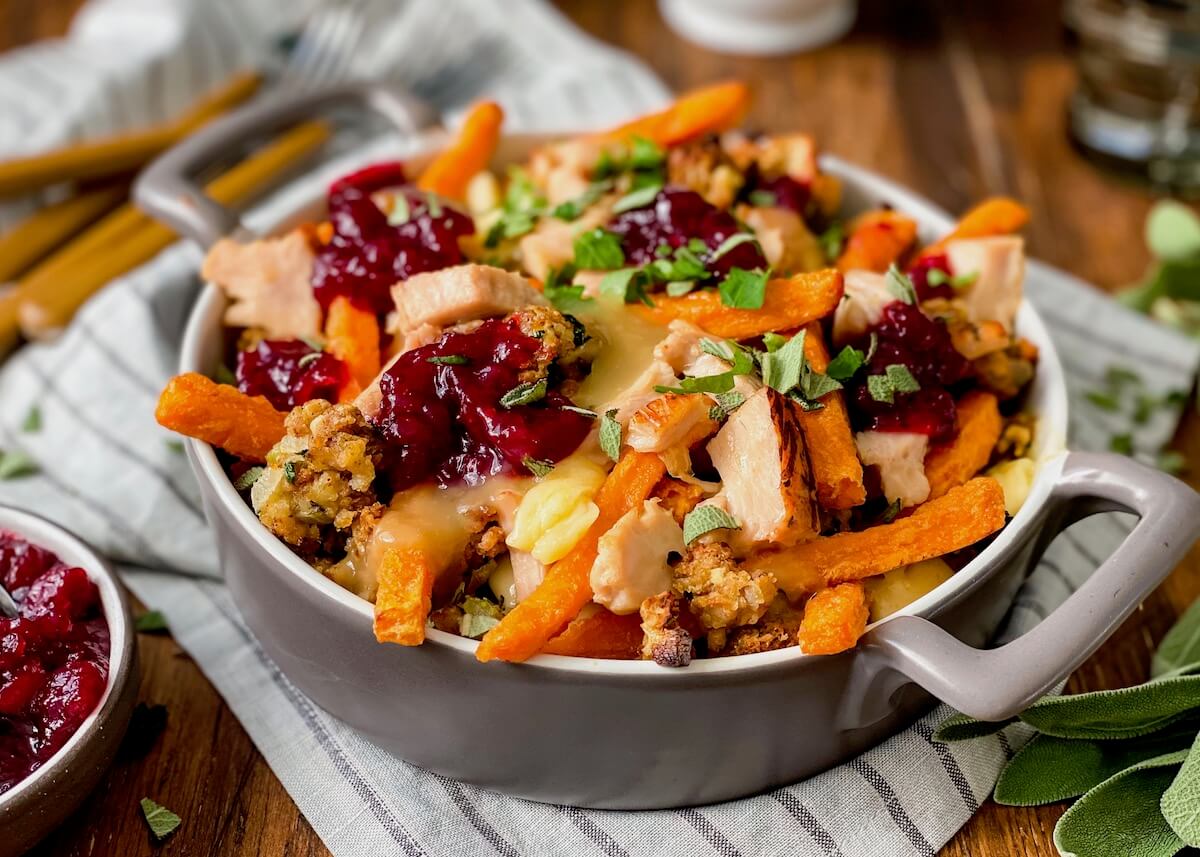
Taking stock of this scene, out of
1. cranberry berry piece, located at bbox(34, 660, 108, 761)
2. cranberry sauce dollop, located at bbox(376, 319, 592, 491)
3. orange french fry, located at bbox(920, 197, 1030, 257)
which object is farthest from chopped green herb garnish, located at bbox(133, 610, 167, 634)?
orange french fry, located at bbox(920, 197, 1030, 257)

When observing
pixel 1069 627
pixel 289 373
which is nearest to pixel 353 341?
pixel 289 373

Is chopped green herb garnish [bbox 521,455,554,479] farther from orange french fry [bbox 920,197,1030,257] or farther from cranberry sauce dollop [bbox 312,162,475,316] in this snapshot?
orange french fry [bbox 920,197,1030,257]

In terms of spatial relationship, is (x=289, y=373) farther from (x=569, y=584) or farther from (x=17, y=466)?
(x=17, y=466)

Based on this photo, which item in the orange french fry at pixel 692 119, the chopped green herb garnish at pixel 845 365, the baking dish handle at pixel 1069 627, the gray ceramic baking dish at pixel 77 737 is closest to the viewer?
the baking dish handle at pixel 1069 627

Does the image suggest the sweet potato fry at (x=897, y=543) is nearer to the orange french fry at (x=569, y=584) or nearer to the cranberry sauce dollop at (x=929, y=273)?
the orange french fry at (x=569, y=584)

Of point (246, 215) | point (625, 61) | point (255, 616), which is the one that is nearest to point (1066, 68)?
point (625, 61)

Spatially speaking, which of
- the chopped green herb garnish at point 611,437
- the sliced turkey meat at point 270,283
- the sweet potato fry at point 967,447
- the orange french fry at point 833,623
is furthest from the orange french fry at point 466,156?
the orange french fry at point 833,623
